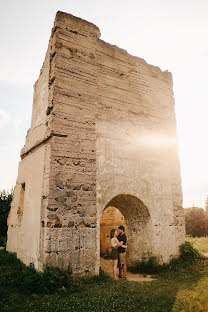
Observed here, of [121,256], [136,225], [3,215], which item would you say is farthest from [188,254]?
[3,215]

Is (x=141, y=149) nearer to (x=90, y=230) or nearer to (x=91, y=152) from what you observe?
(x=91, y=152)

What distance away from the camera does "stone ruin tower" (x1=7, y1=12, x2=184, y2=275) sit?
207 inches

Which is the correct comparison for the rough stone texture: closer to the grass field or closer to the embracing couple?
the embracing couple

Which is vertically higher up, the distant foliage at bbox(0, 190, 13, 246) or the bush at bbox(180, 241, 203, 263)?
the distant foliage at bbox(0, 190, 13, 246)

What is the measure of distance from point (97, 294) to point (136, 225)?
9.78ft

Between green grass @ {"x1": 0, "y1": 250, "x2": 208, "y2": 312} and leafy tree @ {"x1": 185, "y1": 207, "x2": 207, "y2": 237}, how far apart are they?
13203 millimetres

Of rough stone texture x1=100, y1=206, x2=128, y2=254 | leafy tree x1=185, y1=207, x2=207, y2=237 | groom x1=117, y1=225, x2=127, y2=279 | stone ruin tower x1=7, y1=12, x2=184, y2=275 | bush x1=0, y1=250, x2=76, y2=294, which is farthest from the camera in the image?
leafy tree x1=185, y1=207, x2=207, y2=237

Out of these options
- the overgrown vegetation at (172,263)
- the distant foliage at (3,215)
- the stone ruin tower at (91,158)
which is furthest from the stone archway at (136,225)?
the distant foliage at (3,215)

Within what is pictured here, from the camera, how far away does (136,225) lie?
23.2ft

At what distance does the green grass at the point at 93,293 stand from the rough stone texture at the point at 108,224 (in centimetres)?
409

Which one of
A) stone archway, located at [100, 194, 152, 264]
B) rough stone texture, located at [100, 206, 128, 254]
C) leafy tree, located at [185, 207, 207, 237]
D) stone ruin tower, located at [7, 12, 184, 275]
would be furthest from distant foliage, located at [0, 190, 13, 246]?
leafy tree, located at [185, 207, 207, 237]

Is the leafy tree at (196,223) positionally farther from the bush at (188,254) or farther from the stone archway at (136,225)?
the stone archway at (136,225)

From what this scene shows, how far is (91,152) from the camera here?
5.90 m

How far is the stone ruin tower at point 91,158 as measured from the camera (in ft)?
17.2
